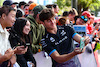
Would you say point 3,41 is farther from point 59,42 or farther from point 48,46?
point 59,42

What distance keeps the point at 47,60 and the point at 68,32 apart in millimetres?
1413

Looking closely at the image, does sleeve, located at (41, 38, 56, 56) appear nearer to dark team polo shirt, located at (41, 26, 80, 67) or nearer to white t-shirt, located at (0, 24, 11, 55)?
dark team polo shirt, located at (41, 26, 80, 67)

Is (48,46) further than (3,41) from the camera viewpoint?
No

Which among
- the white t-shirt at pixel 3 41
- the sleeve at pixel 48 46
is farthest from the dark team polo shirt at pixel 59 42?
the white t-shirt at pixel 3 41

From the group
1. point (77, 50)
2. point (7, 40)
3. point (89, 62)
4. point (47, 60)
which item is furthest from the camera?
point (89, 62)

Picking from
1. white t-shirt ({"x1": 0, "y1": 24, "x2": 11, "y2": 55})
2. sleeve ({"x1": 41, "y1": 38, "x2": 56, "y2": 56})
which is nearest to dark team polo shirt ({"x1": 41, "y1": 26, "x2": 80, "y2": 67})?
sleeve ({"x1": 41, "y1": 38, "x2": 56, "y2": 56})

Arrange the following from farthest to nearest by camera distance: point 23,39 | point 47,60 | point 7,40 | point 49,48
Answer: point 47,60 < point 23,39 < point 7,40 < point 49,48

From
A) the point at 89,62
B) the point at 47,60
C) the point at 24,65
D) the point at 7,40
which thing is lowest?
the point at 89,62

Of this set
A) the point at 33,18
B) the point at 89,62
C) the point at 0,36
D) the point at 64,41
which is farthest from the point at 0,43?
the point at 89,62

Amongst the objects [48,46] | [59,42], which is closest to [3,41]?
[48,46]

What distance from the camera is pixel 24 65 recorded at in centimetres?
297

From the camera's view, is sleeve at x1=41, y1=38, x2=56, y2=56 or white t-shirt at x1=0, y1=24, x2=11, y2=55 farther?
white t-shirt at x1=0, y1=24, x2=11, y2=55

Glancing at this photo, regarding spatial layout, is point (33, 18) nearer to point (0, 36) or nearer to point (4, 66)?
point (0, 36)

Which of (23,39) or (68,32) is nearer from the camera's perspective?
(68,32)
